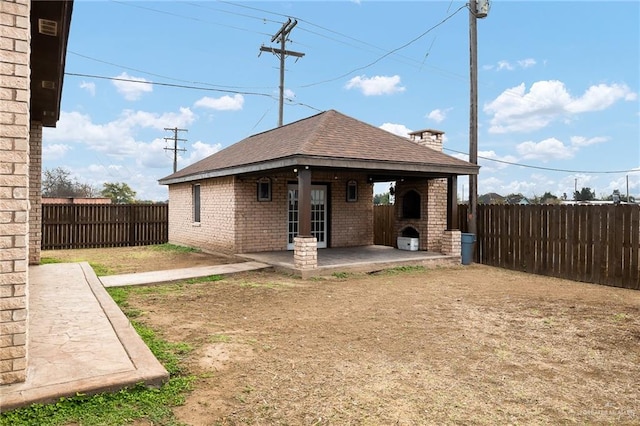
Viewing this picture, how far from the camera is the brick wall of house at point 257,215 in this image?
12.0m

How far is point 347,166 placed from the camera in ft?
31.4

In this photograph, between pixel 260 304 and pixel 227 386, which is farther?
pixel 260 304

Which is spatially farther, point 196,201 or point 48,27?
point 196,201

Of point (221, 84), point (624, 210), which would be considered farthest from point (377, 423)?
point (221, 84)

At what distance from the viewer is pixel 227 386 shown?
3.45 m

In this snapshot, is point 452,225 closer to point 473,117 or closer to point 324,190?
point 473,117

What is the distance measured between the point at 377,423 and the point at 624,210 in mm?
8839

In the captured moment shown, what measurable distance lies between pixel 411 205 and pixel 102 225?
1237 cm

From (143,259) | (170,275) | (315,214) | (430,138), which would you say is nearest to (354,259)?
(315,214)

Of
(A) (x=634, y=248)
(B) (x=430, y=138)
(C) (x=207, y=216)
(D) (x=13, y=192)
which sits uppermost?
(B) (x=430, y=138)

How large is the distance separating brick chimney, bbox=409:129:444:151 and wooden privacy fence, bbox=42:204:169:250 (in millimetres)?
11233

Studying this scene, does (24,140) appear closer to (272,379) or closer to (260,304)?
(272,379)

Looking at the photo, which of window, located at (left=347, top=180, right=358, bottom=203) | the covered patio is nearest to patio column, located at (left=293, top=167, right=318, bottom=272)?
the covered patio

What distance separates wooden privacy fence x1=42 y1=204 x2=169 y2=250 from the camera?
15844mm
